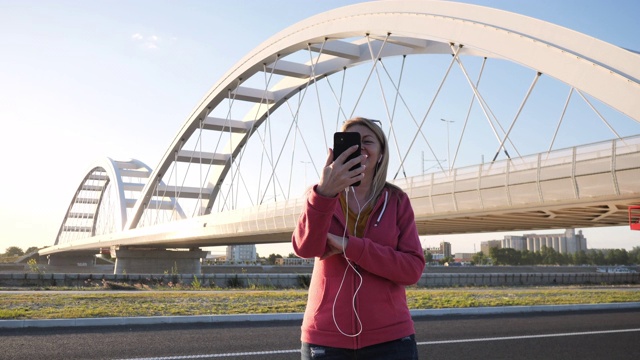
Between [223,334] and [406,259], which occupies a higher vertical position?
[406,259]

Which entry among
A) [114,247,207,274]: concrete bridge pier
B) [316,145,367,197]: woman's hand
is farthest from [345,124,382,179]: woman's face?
[114,247,207,274]: concrete bridge pier

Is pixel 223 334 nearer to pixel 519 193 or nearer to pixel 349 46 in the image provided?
pixel 519 193

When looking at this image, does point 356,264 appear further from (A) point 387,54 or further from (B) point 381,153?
(A) point 387,54

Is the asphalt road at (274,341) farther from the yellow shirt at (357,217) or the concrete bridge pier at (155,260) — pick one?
the concrete bridge pier at (155,260)

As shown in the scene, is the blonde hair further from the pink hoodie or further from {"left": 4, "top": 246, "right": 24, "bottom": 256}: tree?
{"left": 4, "top": 246, "right": 24, "bottom": 256}: tree

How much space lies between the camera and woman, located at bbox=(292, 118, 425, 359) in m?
2.24

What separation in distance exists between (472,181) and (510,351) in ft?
39.0

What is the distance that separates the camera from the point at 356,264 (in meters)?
2.33

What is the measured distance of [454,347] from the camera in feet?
24.1

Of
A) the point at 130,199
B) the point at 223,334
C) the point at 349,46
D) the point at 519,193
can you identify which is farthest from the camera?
the point at 130,199

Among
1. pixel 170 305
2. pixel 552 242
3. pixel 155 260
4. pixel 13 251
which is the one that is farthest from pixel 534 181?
pixel 552 242

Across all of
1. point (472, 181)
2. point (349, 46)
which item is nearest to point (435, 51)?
point (349, 46)

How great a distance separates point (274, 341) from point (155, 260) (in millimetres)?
48580

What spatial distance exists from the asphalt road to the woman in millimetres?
4349
